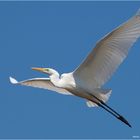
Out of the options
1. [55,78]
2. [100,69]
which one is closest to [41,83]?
[55,78]

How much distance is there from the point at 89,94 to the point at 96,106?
61 centimetres

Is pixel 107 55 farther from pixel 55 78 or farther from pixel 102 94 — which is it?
pixel 55 78

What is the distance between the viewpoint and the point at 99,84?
1569 centimetres

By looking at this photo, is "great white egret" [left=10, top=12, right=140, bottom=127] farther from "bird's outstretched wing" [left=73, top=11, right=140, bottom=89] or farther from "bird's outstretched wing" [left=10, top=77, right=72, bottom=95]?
"bird's outstretched wing" [left=10, top=77, right=72, bottom=95]

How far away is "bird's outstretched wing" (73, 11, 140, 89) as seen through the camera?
48.4 feet

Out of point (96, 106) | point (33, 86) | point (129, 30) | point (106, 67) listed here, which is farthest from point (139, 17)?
point (33, 86)

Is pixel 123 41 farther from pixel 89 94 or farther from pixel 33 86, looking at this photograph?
pixel 33 86

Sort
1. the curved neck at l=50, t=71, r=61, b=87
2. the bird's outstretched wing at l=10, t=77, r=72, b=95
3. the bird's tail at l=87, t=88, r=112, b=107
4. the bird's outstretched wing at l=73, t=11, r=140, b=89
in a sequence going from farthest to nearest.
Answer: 1. the bird's outstretched wing at l=10, t=77, r=72, b=95
2. the curved neck at l=50, t=71, r=61, b=87
3. the bird's tail at l=87, t=88, r=112, b=107
4. the bird's outstretched wing at l=73, t=11, r=140, b=89

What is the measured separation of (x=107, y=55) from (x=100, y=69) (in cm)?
40

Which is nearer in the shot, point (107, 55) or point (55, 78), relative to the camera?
point (107, 55)

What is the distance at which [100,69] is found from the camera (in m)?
15.6

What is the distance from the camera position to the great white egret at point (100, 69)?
1488 cm

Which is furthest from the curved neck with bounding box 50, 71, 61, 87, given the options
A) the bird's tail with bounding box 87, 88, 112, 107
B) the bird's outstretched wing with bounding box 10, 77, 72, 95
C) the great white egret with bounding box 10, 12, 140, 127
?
the bird's outstretched wing with bounding box 10, 77, 72, 95

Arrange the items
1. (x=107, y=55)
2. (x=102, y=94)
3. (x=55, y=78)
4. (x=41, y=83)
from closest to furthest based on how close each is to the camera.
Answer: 1. (x=107, y=55)
2. (x=102, y=94)
3. (x=55, y=78)
4. (x=41, y=83)
